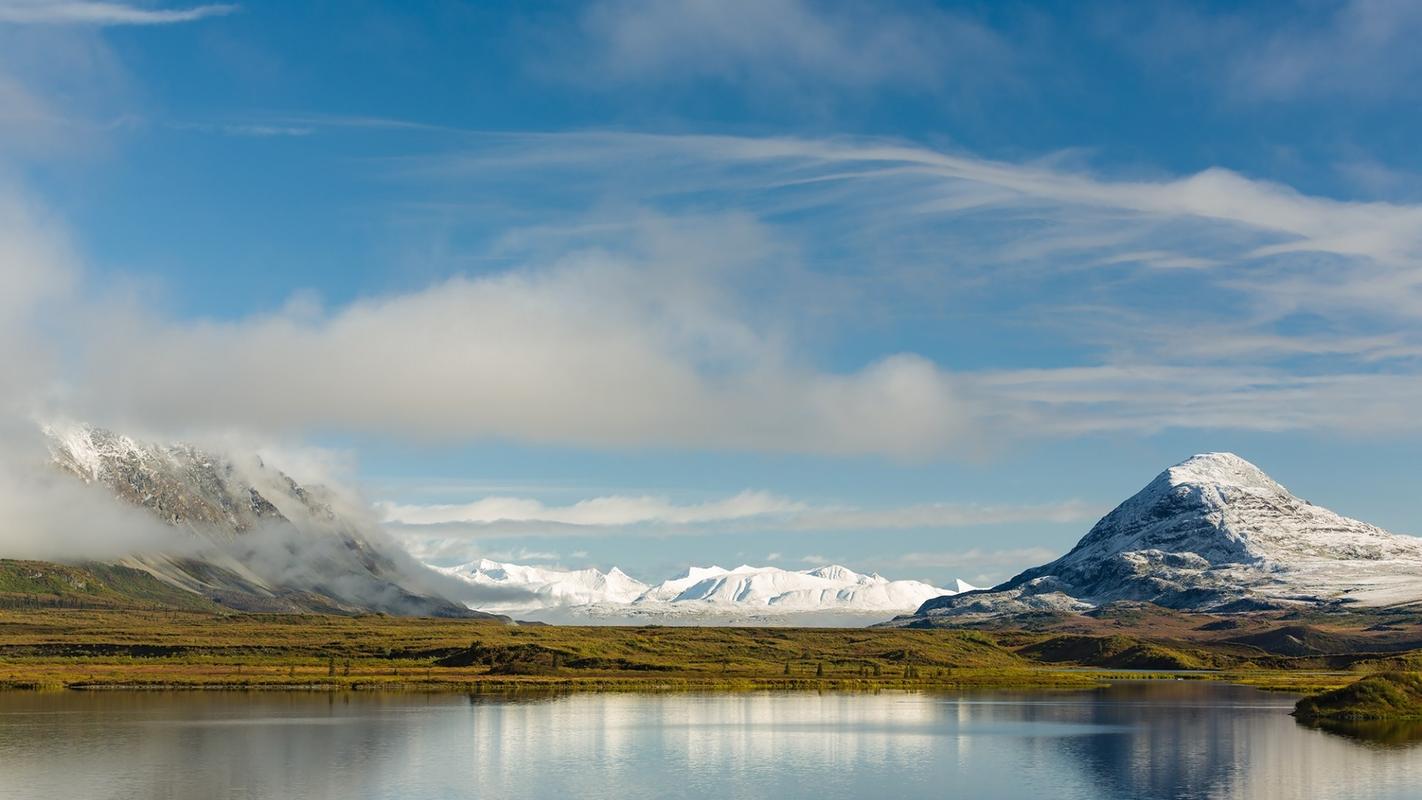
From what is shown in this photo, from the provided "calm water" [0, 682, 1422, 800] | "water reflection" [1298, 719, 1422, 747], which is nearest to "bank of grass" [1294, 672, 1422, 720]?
"water reflection" [1298, 719, 1422, 747]

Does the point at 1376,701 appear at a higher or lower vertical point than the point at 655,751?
higher

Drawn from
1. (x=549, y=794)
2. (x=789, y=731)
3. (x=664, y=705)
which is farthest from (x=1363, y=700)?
(x=549, y=794)

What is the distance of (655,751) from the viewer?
110 m

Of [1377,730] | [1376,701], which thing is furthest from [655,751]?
[1376,701]

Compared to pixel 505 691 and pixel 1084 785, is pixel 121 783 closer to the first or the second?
pixel 1084 785

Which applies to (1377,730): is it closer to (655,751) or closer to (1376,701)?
(1376,701)

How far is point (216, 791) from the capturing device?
87.1 metres

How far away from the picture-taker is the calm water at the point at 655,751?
3548 inches

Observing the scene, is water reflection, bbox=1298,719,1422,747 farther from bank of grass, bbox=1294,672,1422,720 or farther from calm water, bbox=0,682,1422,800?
bank of grass, bbox=1294,672,1422,720

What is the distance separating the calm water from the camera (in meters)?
90.1

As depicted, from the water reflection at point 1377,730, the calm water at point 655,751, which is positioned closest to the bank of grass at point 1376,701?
the water reflection at point 1377,730

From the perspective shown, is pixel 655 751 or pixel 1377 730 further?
pixel 1377 730

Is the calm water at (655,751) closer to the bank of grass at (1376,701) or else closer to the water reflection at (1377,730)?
the water reflection at (1377,730)

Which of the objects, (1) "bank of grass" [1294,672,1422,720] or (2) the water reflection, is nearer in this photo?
(2) the water reflection
